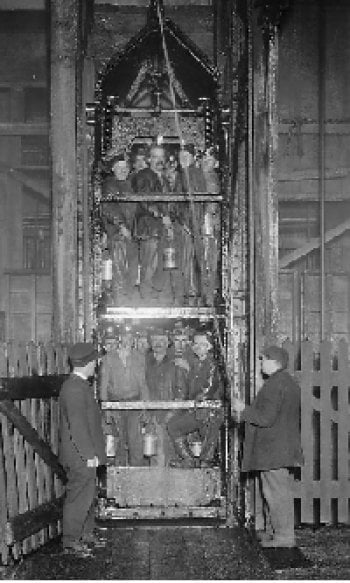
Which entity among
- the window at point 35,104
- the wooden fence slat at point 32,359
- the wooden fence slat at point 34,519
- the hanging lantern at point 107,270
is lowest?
the wooden fence slat at point 34,519

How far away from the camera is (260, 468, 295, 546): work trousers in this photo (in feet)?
27.5

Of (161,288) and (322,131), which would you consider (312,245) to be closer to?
(322,131)

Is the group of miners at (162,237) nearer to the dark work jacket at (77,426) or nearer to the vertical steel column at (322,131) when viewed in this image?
the dark work jacket at (77,426)

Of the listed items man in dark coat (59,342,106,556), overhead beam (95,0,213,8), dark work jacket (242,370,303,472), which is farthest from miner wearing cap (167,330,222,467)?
overhead beam (95,0,213,8)

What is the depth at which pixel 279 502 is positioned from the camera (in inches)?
330

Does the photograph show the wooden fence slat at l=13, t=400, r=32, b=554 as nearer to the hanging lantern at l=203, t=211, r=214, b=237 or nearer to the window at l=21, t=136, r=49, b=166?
the hanging lantern at l=203, t=211, r=214, b=237

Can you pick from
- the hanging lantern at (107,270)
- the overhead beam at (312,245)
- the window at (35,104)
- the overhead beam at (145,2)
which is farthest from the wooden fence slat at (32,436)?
the window at (35,104)

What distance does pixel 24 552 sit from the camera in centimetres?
798

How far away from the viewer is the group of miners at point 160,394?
10.2 metres

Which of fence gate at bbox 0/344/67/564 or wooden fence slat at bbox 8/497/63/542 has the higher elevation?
fence gate at bbox 0/344/67/564

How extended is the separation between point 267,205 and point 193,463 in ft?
10.8

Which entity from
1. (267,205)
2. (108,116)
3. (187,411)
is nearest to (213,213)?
(267,205)

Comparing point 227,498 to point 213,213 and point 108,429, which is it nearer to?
point 108,429

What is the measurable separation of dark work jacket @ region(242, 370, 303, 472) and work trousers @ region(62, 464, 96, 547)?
1.57 metres
